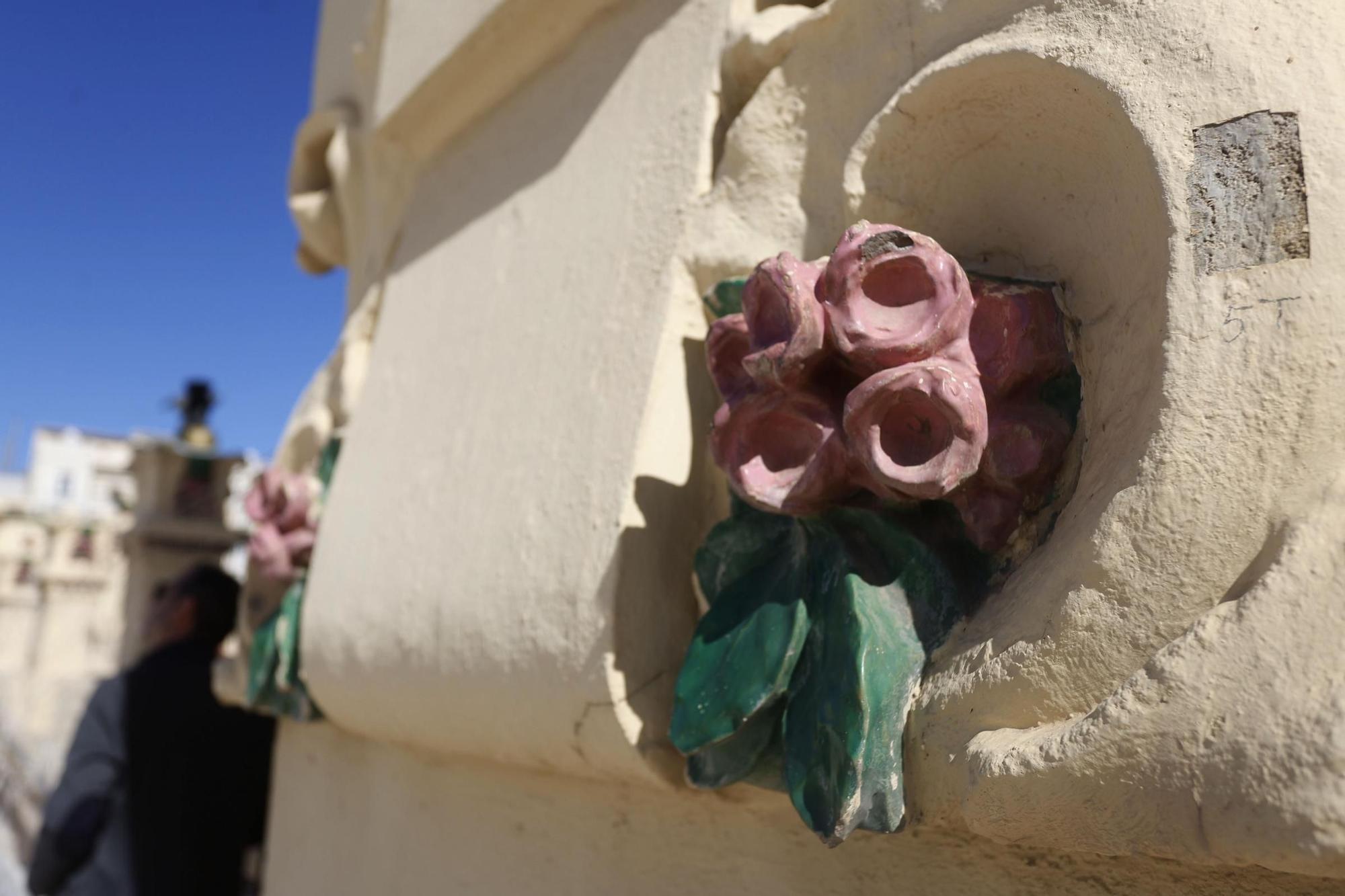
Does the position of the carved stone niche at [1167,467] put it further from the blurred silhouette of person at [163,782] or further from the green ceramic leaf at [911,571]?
the blurred silhouette of person at [163,782]

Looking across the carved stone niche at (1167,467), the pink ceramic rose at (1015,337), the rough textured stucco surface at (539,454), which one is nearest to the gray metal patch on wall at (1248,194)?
the carved stone niche at (1167,467)

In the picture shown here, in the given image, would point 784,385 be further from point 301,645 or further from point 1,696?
point 1,696

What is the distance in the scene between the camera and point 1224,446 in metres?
0.58

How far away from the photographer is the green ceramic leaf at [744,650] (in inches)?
28.7

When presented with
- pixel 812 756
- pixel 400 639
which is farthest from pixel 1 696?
pixel 812 756

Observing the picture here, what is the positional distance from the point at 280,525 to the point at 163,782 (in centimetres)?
62

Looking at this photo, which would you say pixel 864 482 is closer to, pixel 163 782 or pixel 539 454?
pixel 539 454

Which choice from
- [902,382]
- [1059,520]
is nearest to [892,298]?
[902,382]

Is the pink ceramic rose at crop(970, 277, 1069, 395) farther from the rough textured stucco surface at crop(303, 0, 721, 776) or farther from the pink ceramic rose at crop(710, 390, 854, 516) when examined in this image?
the rough textured stucco surface at crop(303, 0, 721, 776)

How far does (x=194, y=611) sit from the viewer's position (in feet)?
6.45

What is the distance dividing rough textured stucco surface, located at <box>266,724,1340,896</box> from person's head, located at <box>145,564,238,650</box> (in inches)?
21.8

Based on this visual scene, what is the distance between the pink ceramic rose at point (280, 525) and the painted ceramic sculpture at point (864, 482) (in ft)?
2.97

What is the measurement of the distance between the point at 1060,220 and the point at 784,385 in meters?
0.23

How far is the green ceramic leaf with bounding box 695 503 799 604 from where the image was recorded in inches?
31.8
